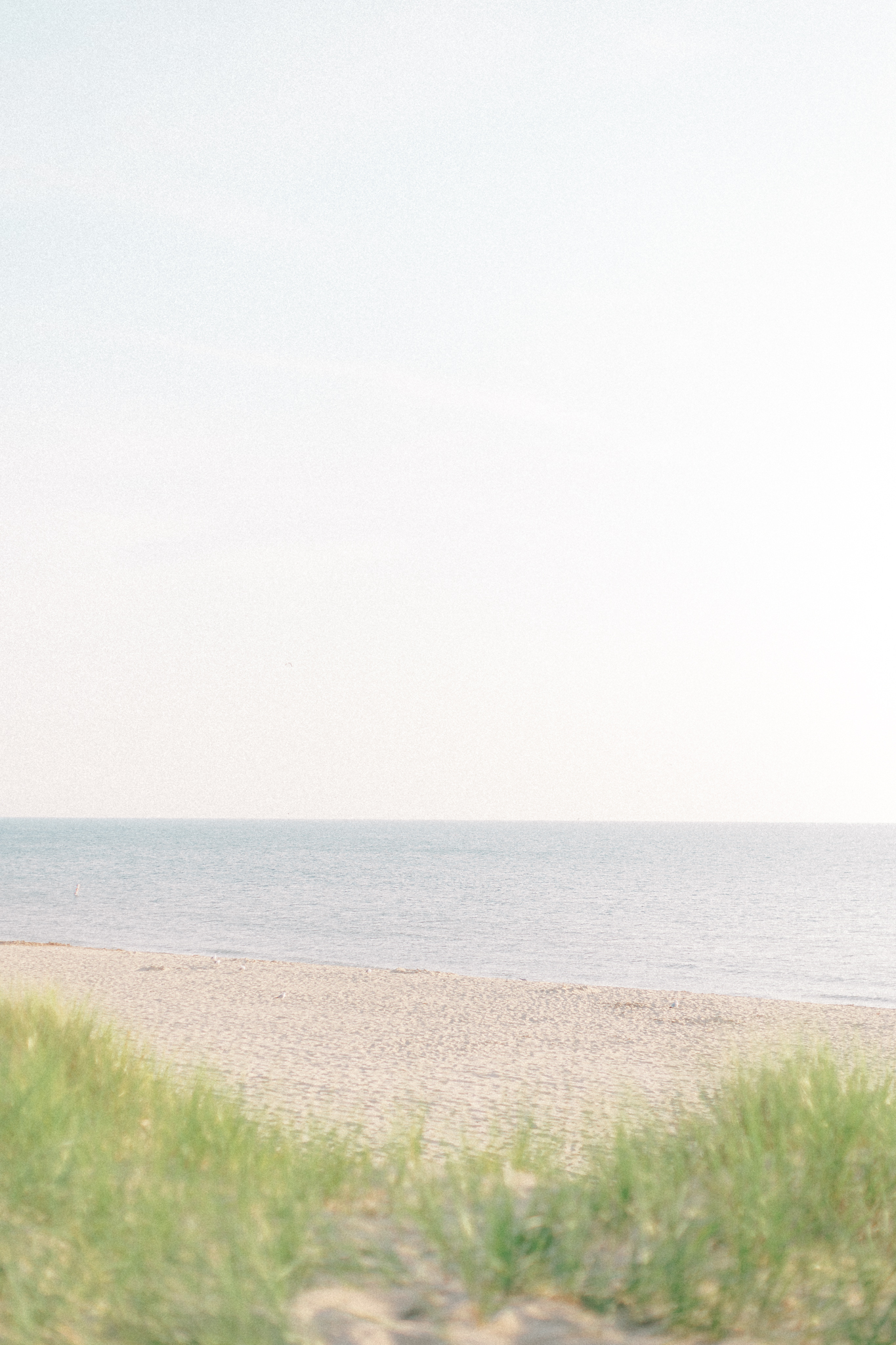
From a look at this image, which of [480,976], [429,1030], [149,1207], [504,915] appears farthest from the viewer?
[504,915]

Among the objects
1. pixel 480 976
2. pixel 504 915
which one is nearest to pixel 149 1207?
pixel 480 976

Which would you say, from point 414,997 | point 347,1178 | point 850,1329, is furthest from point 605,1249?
point 414,997

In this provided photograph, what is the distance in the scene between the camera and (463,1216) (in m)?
4.20

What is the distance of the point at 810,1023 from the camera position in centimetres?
1912

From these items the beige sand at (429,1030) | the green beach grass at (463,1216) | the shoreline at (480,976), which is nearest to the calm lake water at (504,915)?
the shoreline at (480,976)

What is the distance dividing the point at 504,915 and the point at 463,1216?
4527 cm

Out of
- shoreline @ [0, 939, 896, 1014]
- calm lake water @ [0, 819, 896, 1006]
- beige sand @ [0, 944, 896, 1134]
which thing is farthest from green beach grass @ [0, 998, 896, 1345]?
calm lake water @ [0, 819, 896, 1006]

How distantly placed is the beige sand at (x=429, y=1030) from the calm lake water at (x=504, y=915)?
5782mm

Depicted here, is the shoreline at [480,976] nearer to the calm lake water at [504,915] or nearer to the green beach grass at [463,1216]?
the calm lake water at [504,915]

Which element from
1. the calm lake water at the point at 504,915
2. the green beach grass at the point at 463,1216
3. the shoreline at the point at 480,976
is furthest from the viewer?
the calm lake water at the point at 504,915

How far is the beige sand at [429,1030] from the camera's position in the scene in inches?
454

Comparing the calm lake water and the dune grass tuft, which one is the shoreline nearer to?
the calm lake water

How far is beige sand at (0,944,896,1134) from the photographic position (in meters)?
11.5

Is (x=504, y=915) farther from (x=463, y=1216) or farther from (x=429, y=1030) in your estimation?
(x=463, y=1216)
